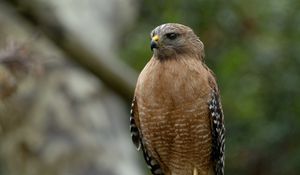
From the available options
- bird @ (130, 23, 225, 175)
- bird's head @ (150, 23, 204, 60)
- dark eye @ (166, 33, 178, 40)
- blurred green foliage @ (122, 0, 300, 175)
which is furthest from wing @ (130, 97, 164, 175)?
blurred green foliage @ (122, 0, 300, 175)

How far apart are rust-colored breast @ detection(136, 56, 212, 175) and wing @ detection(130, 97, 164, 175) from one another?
56mm

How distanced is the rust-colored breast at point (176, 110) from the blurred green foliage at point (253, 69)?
6309mm

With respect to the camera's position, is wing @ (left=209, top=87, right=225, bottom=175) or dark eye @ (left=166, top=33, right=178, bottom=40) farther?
Result: wing @ (left=209, top=87, right=225, bottom=175)

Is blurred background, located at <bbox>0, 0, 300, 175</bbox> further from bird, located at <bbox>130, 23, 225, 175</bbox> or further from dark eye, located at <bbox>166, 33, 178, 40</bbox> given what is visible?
dark eye, located at <bbox>166, 33, 178, 40</bbox>

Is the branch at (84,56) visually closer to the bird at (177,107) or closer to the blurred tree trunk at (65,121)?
the blurred tree trunk at (65,121)

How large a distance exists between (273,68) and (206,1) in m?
1.25

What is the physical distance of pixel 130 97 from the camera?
12.1 m

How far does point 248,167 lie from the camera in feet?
46.5

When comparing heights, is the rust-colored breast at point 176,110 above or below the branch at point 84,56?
below

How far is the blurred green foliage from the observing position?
45.2ft

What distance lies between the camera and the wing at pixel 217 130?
7.24 metres

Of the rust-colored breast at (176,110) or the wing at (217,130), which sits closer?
the rust-colored breast at (176,110)

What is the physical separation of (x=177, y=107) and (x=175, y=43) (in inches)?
17.4

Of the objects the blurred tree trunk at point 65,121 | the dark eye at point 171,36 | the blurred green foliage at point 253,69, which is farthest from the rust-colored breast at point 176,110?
the blurred green foliage at point 253,69
